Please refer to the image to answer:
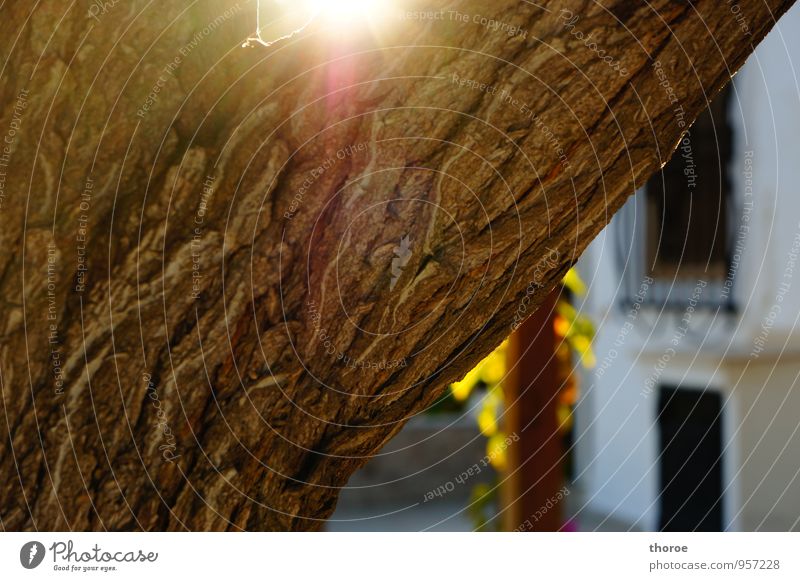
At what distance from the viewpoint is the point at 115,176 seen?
48.7 inches

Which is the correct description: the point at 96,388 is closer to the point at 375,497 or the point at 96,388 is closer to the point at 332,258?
the point at 332,258

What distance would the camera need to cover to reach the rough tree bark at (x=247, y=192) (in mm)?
1220

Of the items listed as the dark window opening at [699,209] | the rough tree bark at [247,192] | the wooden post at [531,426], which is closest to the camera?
the rough tree bark at [247,192]

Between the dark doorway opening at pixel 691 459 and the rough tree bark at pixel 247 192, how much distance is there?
4339 mm

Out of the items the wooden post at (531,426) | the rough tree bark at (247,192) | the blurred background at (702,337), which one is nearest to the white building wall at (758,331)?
the blurred background at (702,337)

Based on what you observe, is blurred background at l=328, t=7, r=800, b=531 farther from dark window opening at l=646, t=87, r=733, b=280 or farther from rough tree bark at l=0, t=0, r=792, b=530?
rough tree bark at l=0, t=0, r=792, b=530

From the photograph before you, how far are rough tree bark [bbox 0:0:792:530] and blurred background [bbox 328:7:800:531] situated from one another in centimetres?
231

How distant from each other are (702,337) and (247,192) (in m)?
4.50

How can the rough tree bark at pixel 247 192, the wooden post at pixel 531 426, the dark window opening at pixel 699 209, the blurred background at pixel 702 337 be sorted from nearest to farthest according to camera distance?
the rough tree bark at pixel 247 192, the wooden post at pixel 531 426, the blurred background at pixel 702 337, the dark window opening at pixel 699 209

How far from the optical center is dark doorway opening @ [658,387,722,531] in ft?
17.6

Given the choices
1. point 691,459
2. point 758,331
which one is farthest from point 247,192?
point 691,459

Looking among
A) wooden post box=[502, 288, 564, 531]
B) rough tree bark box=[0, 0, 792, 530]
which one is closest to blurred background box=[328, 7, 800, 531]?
wooden post box=[502, 288, 564, 531]

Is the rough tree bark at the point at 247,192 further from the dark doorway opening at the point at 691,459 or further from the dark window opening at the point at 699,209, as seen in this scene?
the dark doorway opening at the point at 691,459
